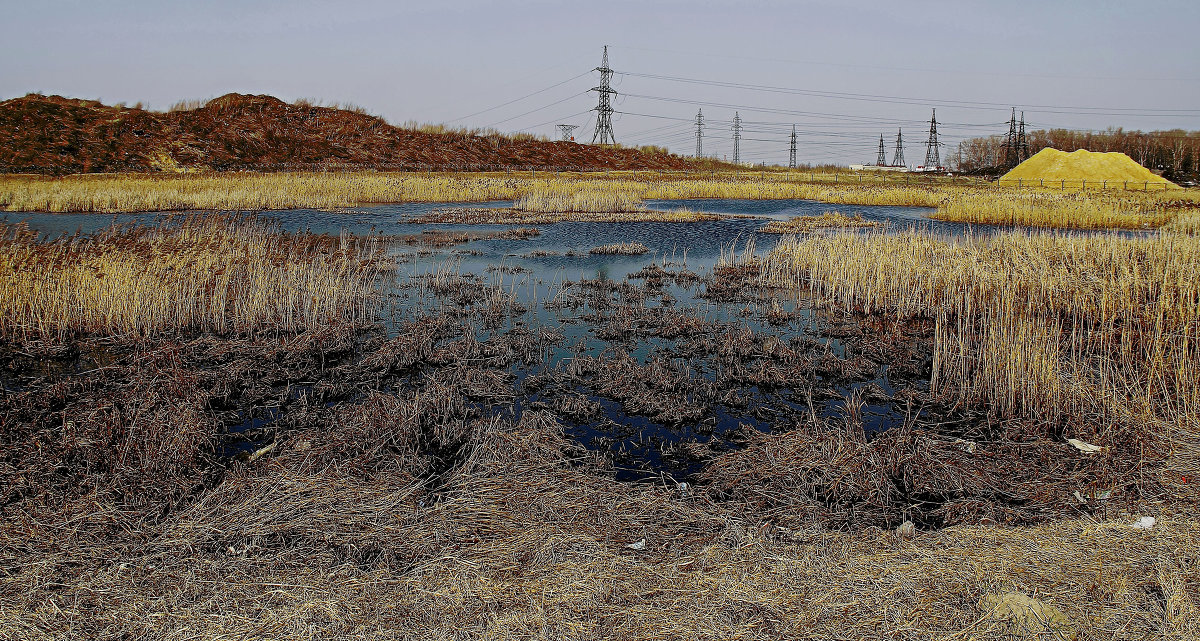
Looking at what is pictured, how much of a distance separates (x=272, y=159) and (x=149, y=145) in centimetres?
692

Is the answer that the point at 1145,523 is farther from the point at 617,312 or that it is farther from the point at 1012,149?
the point at 1012,149

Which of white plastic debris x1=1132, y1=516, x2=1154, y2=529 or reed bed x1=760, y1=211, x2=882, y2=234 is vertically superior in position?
reed bed x1=760, y1=211, x2=882, y2=234

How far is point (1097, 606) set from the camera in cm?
300

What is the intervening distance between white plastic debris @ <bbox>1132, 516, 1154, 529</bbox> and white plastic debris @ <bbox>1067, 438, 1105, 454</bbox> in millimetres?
1228

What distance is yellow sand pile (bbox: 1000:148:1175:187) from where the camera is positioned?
42.9 m

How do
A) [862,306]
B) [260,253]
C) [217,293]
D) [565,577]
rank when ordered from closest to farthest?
[565,577], [217,293], [862,306], [260,253]

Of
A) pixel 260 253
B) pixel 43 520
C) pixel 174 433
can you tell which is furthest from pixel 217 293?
pixel 43 520

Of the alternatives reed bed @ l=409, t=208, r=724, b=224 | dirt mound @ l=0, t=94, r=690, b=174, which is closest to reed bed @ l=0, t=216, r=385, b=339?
reed bed @ l=409, t=208, r=724, b=224

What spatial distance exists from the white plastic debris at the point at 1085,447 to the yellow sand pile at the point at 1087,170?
4529 cm

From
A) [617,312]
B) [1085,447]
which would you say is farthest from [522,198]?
[1085,447]

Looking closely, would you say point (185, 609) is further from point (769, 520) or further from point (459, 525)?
point (769, 520)

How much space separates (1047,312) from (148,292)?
12133 mm

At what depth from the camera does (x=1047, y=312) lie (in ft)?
30.2

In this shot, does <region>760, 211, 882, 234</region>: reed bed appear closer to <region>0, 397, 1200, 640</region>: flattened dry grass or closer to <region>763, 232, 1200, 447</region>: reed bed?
<region>763, 232, 1200, 447</region>: reed bed
